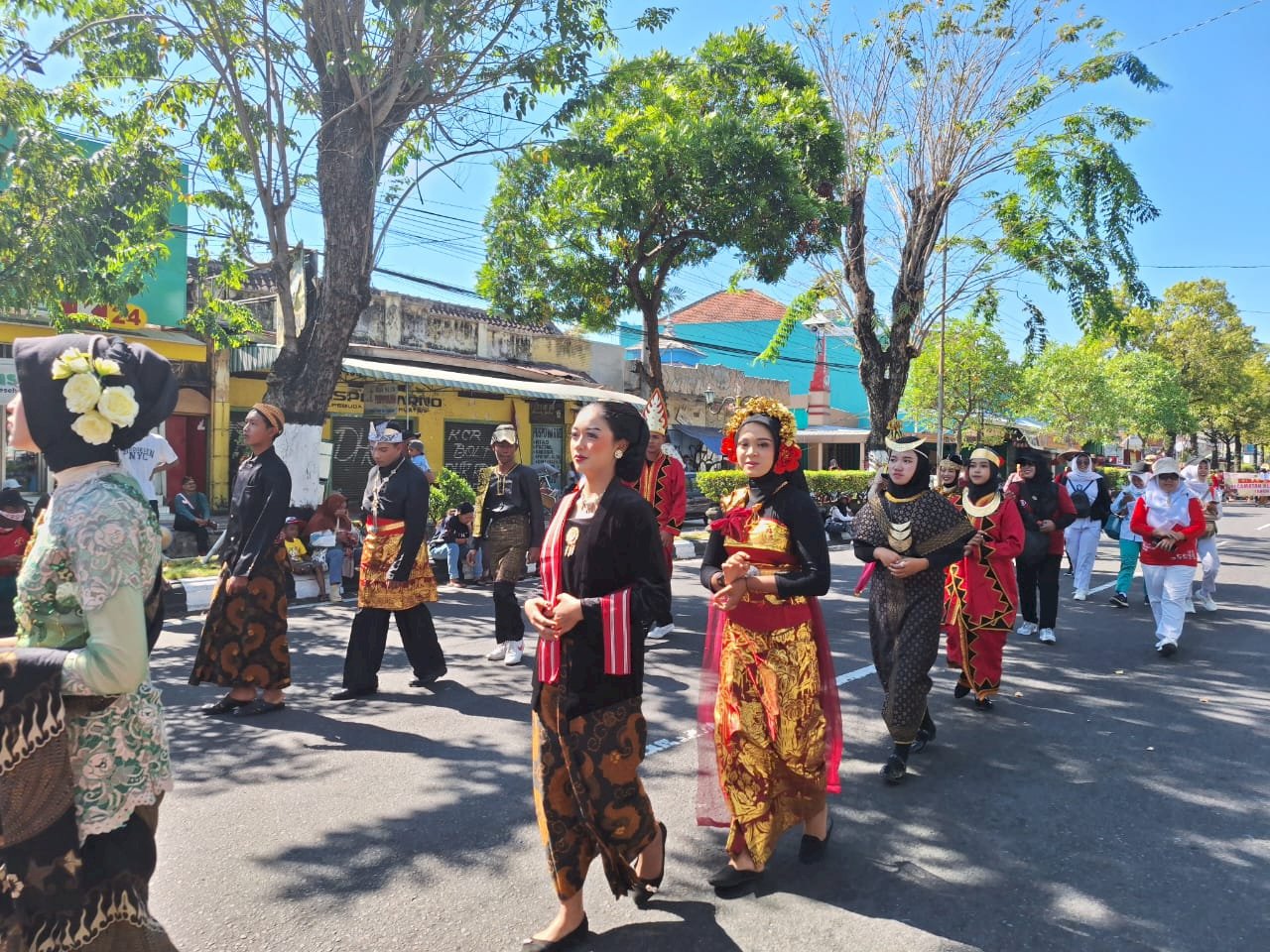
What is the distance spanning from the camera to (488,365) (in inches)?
819

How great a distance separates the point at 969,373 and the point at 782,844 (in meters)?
30.4

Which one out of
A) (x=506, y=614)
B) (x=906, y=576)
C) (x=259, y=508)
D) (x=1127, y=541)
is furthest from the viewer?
(x=1127, y=541)

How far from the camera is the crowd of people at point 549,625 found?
6.61ft

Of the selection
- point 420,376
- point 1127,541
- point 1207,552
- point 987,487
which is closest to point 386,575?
point 987,487

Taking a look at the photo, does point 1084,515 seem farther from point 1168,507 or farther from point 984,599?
point 984,599

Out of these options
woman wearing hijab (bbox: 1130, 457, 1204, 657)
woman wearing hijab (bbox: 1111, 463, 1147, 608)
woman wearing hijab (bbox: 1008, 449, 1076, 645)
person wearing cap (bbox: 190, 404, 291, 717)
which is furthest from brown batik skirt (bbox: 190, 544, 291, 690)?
woman wearing hijab (bbox: 1111, 463, 1147, 608)

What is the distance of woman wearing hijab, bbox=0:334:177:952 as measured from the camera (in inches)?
76.7

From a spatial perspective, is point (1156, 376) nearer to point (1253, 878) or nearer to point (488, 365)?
point (488, 365)

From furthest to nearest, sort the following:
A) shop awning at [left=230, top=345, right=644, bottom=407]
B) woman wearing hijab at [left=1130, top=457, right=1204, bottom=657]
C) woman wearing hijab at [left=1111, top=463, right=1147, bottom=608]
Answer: shop awning at [left=230, top=345, right=644, bottom=407] < woman wearing hijab at [left=1111, top=463, right=1147, bottom=608] < woman wearing hijab at [left=1130, top=457, right=1204, bottom=657]

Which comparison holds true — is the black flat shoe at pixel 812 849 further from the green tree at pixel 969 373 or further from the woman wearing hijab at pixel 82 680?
the green tree at pixel 969 373

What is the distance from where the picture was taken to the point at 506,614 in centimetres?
672

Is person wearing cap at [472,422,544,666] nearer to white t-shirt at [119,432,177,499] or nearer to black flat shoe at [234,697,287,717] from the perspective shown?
black flat shoe at [234,697,287,717]

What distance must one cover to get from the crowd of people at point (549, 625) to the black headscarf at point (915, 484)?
14 mm

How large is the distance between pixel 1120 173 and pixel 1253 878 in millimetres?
13414
